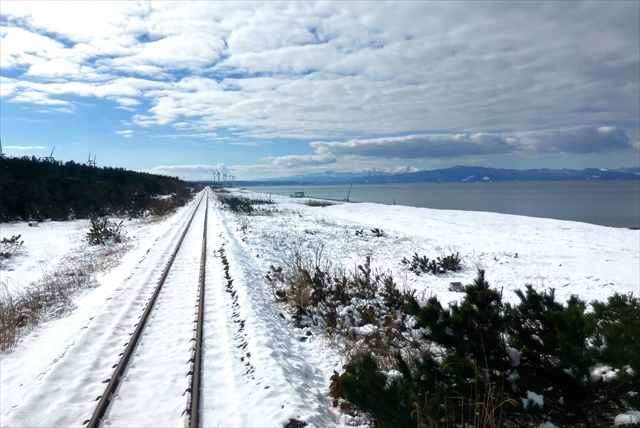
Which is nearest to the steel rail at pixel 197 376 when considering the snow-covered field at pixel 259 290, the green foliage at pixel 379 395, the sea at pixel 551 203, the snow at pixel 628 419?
the snow-covered field at pixel 259 290

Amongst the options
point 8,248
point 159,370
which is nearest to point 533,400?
point 159,370

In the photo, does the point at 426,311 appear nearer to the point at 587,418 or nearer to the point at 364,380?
the point at 364,380

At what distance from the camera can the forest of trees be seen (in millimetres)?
27109

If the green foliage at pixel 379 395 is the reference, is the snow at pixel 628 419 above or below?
above

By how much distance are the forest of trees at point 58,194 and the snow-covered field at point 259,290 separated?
253 cm

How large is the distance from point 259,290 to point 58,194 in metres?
26.4

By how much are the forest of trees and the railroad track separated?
2300 centimetres

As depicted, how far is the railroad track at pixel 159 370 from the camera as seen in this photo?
16.1 ft

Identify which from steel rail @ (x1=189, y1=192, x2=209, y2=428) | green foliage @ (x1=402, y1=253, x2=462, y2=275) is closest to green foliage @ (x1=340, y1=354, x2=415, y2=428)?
steel rail @ (x1=189, y1=192, x2=209, y2=428)

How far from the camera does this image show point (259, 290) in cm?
1059

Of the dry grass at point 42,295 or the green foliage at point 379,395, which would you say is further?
the dry grass at point 42,295

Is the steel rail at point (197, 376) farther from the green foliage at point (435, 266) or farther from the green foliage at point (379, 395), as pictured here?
the green foliage at point (435, 266)

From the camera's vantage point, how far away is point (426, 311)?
4.29 m

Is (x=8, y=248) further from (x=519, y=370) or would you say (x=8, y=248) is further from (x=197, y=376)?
(x=519, y=370)
